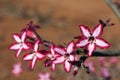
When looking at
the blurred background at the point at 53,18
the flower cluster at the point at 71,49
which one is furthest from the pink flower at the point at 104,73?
the blurred background at the point at 53,18

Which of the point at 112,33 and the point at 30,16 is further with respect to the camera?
the point at 30,16

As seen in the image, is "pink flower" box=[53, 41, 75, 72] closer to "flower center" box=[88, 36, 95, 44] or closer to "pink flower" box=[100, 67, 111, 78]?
"flower center" box=[88, 36, 95, 44]

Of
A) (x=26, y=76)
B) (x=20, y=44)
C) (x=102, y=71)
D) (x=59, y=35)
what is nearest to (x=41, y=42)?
(x=20, y=44)

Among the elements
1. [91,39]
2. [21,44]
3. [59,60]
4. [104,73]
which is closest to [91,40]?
[91,39]

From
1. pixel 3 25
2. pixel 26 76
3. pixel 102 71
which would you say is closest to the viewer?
pixel 102 71

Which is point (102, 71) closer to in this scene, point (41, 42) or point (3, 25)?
point (41, 42)
